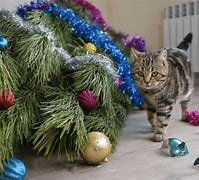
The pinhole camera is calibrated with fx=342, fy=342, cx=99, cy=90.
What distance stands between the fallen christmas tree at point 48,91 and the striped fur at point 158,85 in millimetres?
156

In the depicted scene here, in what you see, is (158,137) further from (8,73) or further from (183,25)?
(183,25)

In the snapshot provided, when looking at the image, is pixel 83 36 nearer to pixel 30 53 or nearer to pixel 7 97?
pixel 30 53

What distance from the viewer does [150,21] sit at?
7.87 feet

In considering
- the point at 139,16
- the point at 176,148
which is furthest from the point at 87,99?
the point at 139,16

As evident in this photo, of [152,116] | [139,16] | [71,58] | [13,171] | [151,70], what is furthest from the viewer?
[139,16]

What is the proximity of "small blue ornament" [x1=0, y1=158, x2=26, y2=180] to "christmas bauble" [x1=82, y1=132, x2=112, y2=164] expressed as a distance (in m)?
0.18

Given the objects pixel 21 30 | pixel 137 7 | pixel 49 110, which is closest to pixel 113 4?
pixel 137 7

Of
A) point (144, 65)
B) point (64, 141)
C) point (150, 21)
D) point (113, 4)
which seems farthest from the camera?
point (150, 21)

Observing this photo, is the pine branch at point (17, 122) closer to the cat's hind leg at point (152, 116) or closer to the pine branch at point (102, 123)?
the pine branch at point (102, 123)

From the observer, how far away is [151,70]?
113 cm

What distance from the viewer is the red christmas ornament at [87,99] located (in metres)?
0.93

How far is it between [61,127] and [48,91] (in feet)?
0.41

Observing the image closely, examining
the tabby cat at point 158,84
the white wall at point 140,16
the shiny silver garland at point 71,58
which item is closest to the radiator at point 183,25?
the white wall at point 140,16

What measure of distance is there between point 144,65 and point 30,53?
1.32 feet
